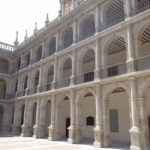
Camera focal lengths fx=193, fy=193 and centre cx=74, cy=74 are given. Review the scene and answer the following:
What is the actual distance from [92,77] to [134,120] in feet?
18.6

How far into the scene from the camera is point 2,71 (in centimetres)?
Result: 2861

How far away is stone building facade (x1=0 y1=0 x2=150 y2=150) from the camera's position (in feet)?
42.0

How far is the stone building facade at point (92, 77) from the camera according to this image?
12789mm

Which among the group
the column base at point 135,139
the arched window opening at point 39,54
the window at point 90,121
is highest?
the arched window opening at point 39,54

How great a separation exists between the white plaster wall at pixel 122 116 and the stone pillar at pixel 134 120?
387 cm

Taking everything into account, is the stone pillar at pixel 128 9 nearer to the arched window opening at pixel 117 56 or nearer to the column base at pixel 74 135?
the arched window opening at pixel 117 56

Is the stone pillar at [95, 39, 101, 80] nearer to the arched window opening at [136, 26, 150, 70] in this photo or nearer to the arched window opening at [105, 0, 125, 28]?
the arched window opening at [105, 0, 125, 28]

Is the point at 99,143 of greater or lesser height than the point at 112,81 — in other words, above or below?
below

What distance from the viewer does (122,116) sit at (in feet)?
52.9

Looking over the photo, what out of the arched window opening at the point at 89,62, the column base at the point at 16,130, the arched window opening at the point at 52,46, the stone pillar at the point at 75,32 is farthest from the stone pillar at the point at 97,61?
the column base at the point at 16,130

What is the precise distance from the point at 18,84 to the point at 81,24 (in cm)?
1285

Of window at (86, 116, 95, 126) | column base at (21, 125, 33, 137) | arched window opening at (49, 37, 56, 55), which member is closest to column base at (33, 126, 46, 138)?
column base at (21, 125, 33, 137)

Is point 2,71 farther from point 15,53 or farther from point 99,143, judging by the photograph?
point 99,143

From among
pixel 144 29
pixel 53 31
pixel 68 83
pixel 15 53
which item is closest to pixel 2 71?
pixel 15 53
